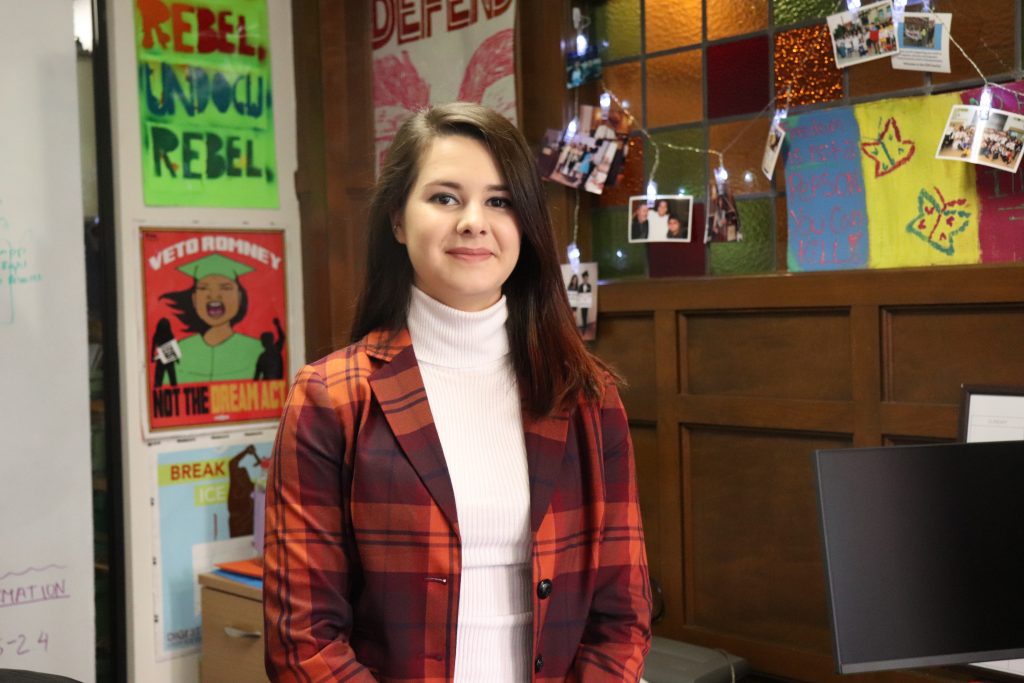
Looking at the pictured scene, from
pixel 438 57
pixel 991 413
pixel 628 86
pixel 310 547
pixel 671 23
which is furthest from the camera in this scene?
pixel 438 57

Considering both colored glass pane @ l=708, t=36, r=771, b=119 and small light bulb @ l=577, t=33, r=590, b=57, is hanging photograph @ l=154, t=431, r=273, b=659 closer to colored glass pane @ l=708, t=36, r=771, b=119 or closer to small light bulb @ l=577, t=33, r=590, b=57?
small light bulb @ l=577, t=33, r=590, b=57

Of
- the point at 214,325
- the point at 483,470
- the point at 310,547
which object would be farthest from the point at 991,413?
the point at 214,325

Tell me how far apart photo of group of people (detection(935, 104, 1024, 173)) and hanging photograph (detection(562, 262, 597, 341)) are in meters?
0.88

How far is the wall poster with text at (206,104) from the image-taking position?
3.05 metres

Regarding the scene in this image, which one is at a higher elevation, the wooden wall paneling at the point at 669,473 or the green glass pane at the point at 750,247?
the green glass pane at the point at 750,247

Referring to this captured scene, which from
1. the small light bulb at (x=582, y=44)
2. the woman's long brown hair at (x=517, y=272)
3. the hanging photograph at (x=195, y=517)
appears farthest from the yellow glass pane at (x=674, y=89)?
the hanging photograph at (x=195, y=517)

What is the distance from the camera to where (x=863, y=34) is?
2.22 m

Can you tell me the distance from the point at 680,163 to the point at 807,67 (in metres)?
0.38

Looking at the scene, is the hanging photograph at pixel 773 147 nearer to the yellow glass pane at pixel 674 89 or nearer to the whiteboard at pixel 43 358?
the yellow glass pane at pixel 674 89

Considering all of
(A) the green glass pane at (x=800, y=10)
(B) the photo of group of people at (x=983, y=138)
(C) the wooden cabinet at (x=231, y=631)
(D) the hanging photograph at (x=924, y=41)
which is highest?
(A) the green glass pane at (x=800, y=10)

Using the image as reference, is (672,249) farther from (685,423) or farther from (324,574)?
(324,574)

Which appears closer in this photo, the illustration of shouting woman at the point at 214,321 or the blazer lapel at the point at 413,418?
the blazer lapel at the point at 413,418

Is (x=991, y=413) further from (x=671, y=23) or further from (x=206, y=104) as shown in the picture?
(x=206, y=104)

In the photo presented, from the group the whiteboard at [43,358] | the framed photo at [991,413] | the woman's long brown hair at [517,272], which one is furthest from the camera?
the whiteboard at [43,358]
